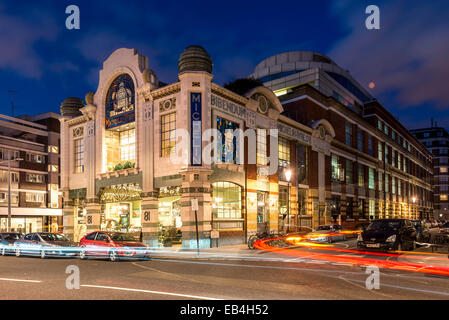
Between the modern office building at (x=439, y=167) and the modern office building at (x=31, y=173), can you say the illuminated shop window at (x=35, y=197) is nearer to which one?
the modern office building at (x=31, y=173)

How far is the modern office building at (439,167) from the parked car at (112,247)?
374ft

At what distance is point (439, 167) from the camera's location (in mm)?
115250

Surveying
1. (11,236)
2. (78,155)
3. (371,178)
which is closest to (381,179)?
(371,178)

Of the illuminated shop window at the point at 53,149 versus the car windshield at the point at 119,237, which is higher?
the illuminated shop window at the point at 53,149

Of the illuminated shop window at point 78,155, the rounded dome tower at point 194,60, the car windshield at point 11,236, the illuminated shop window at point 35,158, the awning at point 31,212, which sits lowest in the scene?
the awning at point 31,212

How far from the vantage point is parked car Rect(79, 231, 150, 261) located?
17.6 m

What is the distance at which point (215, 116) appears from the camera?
83.8 ft

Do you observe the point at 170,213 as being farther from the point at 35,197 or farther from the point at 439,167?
the point at 439,167

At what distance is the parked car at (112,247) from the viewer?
693 inches

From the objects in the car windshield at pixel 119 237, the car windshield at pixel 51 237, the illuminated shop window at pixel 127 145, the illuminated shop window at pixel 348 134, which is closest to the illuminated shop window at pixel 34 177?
the illuminated shop window at pixel 127 145

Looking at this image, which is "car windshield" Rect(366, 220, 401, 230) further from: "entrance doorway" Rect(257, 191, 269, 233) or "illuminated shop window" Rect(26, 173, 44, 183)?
"illuminated shop window" Rect(26, 173, 44, 183)

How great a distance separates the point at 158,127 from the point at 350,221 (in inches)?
1112

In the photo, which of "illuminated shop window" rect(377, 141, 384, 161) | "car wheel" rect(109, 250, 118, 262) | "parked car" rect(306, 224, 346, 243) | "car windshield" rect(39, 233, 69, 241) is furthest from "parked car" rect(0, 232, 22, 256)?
"illuminated shop window" rect(377, 141, 384, 161)

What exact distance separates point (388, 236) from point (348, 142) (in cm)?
3011
